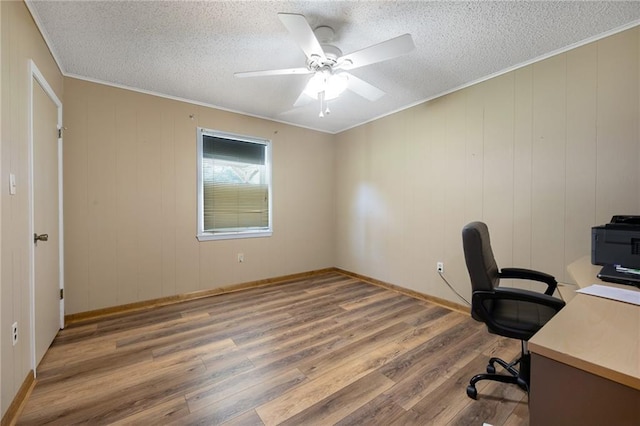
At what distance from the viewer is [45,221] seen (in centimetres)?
204

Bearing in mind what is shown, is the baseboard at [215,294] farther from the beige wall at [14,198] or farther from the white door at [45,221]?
the beige wall at [14,198]

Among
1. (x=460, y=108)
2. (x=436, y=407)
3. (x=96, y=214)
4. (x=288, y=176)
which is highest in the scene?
(x=460, y=108)

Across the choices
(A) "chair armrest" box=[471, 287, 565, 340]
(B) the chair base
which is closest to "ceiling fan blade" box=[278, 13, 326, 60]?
(A) "chair armrest" box=[471, 287, 565, 340]

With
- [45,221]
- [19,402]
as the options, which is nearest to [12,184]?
[45,221]

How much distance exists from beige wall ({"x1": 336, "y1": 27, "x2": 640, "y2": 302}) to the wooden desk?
1678mm

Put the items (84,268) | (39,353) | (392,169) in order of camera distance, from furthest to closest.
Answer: (392,169), (84,268), (39,353)

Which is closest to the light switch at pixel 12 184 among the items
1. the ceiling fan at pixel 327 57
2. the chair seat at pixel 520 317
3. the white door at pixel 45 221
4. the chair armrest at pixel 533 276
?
the white door at pixel 45 221

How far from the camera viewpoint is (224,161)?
3547mm

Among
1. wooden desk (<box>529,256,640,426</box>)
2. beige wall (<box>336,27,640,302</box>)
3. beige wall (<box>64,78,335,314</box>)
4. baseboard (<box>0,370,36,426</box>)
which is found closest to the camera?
wooden desk (<box>529,256,640,426</box>)

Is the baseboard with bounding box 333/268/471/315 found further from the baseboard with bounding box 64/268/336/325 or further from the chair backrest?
the chair backrest

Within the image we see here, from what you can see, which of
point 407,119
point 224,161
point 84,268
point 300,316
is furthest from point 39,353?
point 407,119

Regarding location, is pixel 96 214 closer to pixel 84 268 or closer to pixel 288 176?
pixel 84 268

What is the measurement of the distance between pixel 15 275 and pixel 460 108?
392 cm

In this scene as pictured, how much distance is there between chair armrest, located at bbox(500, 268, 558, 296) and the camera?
1779 millimetres
